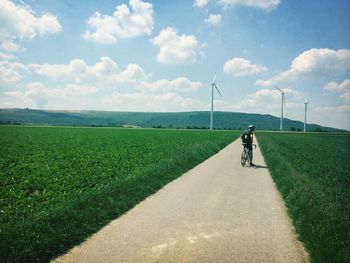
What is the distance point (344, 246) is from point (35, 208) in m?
7.58

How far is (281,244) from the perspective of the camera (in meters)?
6.30

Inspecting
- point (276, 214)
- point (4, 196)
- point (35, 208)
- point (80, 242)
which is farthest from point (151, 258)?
point (4, 196)

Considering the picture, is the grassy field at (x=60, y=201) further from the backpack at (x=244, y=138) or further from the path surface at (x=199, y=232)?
the backpack at (x=244, y=138)

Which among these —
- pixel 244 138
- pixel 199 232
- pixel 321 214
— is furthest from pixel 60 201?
pixel 244 138

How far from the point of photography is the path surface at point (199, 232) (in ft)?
18.7

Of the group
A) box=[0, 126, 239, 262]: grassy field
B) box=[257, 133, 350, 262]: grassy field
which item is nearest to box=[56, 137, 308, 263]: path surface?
box=[257, 133, 350, 262]: grassy field

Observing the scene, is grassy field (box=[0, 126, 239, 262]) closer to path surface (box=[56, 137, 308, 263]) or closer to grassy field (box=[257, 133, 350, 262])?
path surface (box=[56, 137, 308, 263])

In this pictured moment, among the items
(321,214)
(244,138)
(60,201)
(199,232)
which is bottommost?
(60,201)

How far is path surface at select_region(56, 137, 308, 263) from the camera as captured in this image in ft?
18.7

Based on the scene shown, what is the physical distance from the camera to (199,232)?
690cm

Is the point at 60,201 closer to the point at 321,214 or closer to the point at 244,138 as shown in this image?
the point at 321,214

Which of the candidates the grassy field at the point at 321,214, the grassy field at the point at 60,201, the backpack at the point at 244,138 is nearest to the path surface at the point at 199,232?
the grassy field at the point at 321,214

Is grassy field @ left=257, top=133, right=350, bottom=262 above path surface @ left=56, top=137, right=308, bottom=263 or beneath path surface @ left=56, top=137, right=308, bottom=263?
above

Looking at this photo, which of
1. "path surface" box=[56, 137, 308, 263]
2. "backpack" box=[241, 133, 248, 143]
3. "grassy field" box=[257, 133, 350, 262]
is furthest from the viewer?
"backpack" box=[241, 133, 248, 143]
